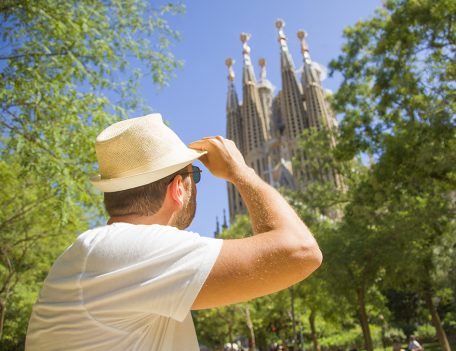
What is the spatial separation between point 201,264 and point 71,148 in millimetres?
5511

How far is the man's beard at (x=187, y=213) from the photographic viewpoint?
4.34ft

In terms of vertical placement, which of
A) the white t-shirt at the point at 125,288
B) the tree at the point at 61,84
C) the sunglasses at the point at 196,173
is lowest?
the white t-shirt at the point at 125,288

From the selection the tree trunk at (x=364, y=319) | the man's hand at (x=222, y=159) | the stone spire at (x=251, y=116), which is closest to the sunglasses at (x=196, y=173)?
the man's hand at (x=222, y=159)

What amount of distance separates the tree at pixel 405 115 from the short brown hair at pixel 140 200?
29.4 ft

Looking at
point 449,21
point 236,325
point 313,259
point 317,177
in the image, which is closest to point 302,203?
point 317,177

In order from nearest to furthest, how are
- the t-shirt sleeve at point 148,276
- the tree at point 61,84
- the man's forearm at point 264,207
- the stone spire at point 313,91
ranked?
the t-shirt sleeve at point 148,276 → the man's forearm at point 264,207 → the tree at point 61,84 → the stone spire at point 313,91

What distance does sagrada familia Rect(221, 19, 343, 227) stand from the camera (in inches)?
2965

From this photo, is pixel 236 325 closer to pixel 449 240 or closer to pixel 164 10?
pixel 449 240

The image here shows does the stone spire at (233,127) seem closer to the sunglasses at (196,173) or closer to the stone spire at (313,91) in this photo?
the stone spire at (313,91)

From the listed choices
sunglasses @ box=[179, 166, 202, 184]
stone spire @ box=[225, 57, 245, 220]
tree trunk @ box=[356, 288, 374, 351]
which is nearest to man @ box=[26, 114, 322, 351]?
sunglasses @ box=[179, 166, 202, 184]

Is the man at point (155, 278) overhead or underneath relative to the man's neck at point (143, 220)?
underneath

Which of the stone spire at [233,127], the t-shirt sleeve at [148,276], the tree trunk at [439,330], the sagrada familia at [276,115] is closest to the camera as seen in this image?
the t-shirt sleeve at [148,276]

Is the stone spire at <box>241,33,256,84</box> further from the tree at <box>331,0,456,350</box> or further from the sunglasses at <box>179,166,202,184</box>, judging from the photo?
the sunglasses at <box>179,166,202,184</box>

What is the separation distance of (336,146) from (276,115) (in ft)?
240
